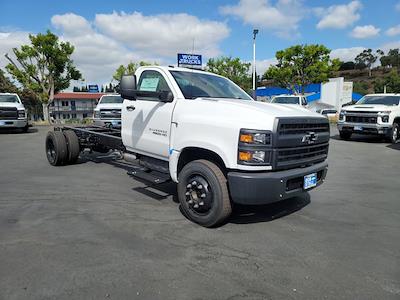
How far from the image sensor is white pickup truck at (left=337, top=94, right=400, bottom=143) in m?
13.1

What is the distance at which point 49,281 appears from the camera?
10.1ft

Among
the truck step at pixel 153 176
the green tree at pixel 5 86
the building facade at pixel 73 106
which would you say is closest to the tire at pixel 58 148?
the truck step at pixel 153 176

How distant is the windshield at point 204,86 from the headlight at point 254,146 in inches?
56.2

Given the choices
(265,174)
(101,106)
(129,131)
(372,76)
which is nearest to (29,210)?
(129,131)

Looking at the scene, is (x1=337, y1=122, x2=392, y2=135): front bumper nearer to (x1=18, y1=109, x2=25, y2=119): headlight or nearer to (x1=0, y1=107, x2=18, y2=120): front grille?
(x1=18, y1=109, x2=25, y2=119): headlight

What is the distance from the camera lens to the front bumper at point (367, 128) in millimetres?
13141

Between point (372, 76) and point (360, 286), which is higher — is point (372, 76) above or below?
above

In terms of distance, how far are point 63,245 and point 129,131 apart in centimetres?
259

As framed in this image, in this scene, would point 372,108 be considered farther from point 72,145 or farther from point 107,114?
point 72,145

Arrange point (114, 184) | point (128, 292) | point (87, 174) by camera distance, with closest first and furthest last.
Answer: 1. point (128, 292)
2. point (114, 184)
3. point (87, 174)

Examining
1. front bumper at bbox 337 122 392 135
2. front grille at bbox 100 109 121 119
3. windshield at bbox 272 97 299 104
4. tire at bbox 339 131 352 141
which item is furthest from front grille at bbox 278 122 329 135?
windshield at bbox 272 97 299 104

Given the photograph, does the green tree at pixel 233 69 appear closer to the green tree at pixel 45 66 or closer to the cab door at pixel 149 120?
the green tree at pixel 45 66

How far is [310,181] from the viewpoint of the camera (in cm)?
455

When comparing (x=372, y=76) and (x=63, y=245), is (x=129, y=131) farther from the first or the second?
(x=372, y=76)
